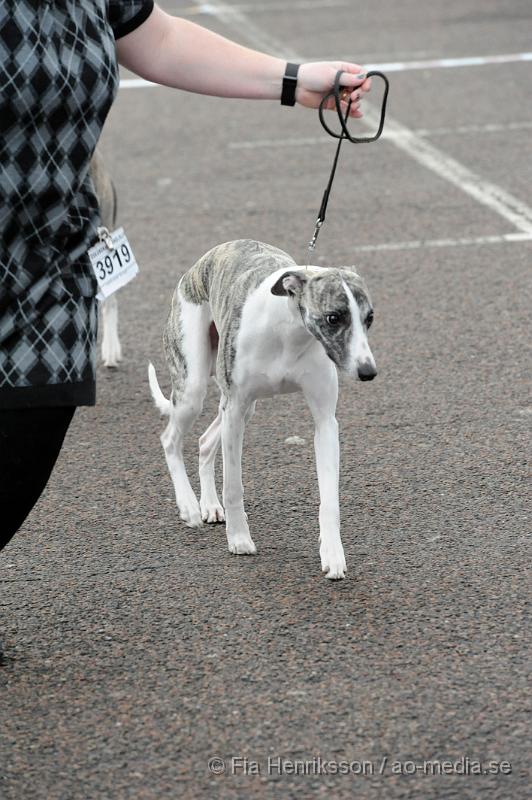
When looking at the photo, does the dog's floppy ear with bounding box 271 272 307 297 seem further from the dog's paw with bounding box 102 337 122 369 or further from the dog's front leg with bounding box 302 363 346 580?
the dog's paw with bounding box 102 337 122 369

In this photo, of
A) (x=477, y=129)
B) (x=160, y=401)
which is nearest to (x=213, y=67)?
(x=160, y=401)

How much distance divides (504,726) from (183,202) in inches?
274

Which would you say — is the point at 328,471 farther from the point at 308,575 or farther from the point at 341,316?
the point at 341,316

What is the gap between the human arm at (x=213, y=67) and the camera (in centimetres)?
411

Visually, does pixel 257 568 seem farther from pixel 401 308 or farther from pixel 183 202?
pixel 183 202

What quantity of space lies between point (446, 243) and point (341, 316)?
4.76 m

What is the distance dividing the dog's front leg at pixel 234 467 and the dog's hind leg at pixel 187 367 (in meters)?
0.30

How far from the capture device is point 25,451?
12.5 feet

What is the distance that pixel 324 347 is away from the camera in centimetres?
443

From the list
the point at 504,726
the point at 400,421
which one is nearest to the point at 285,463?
the point at 400,421

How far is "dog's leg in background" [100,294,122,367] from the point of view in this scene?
7.06 m

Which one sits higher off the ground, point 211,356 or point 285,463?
point 211,356

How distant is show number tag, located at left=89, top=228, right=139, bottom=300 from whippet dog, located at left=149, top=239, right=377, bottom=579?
442mm

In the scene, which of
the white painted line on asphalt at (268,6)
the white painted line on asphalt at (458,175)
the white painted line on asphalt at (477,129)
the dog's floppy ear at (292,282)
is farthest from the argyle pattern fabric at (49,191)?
the white painted line on asphalt at (268,6)
